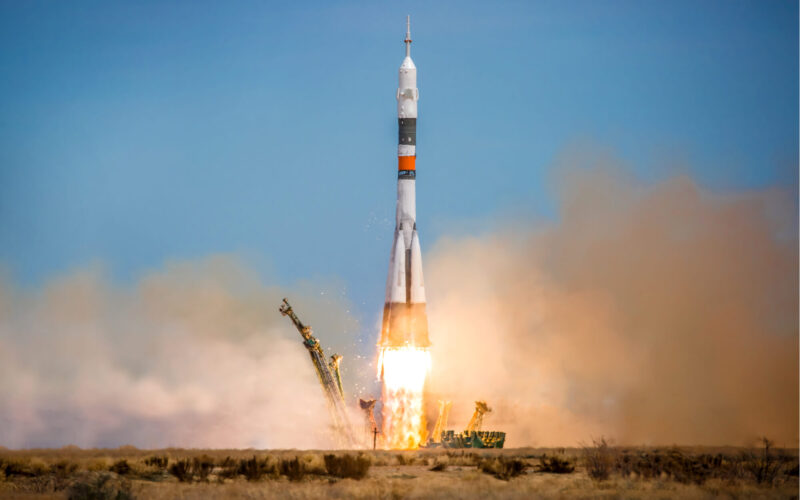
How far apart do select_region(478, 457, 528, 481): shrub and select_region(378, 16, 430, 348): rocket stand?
68.6ft

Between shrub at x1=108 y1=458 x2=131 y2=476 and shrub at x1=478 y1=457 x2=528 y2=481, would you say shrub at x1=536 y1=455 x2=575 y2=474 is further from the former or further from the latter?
shrub at x1=108 y1=458 x2=131 y2=476

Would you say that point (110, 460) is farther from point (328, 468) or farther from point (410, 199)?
point (410, 199)

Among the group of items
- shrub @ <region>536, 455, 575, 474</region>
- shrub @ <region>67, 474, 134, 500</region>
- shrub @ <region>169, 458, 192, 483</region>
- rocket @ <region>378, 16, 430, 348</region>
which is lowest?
shrub @ <region>67, 474, 134, 500</region>

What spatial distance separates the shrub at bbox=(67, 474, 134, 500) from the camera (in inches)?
2112

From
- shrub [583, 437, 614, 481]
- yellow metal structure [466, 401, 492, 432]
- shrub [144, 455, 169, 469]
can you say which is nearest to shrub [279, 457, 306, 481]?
shrub [144, 455, 169, 469]

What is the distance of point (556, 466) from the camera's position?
7394 centimetres

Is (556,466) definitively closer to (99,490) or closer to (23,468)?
(23,468)

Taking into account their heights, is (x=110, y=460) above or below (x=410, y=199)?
below

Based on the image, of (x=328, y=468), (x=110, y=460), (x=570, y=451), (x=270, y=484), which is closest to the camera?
(x=270, y=484)

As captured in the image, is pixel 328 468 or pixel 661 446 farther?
pixel 661 446

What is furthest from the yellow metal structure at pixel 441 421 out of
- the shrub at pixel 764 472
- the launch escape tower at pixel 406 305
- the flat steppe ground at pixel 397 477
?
the shrub at pixel 764 472

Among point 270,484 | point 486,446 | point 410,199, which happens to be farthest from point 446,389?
point 270,484

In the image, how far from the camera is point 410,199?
320ft

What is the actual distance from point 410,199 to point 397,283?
19.1ft
